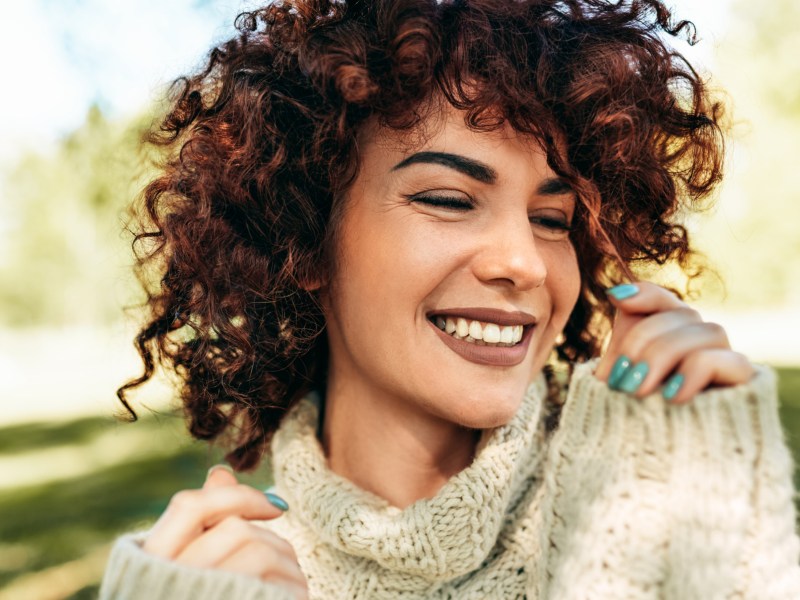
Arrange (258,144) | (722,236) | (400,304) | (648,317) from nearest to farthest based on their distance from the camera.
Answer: (648,317) < (400,304) < (258,144) < (722,236)

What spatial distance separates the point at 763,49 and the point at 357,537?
1479 cm

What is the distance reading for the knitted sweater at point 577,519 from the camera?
1.36 m

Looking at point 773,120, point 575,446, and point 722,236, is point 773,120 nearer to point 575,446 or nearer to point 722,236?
point 722,236

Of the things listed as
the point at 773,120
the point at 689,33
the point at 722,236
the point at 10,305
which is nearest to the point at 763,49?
the point at 773,120

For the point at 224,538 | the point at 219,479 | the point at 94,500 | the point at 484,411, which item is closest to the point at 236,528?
the point at 224,538

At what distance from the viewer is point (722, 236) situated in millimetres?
12750

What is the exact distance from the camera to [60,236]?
A: 20250 mm

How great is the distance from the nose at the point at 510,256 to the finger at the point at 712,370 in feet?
1.35

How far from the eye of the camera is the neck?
200 centimetres

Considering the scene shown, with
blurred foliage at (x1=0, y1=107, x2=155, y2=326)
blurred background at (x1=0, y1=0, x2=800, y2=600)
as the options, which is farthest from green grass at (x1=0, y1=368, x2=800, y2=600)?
blurred foliage at (x1=0, y1=107, x2=155, y2=326)

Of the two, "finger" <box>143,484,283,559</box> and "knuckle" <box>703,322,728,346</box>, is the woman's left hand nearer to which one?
"knuckle" <box>703,322,728,346</box>

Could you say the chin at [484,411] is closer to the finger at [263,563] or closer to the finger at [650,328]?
the finger at [650,328]

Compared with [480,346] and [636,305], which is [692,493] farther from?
[480,346]

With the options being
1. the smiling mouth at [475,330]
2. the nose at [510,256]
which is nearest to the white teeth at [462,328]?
the smiling mouth at [475,330]
